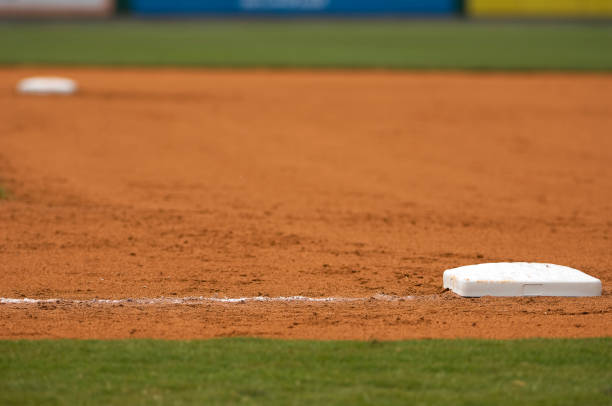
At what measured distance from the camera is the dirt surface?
182 inches

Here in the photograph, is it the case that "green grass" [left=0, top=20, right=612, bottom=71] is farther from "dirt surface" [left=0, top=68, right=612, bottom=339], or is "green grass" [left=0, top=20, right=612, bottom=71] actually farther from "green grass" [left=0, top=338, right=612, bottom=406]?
"green grass" [left=0, top=338, right=612, bottom=406]

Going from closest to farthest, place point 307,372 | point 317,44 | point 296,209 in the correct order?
point 307,372, point 296,209, point 317,44

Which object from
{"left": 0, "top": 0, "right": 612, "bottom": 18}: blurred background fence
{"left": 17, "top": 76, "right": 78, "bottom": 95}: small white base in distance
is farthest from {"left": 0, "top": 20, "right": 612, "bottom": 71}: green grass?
{"left": 17, "top": 76, "right": 78, "bottom": 95}: small white base in distance

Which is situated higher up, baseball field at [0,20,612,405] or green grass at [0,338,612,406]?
baseball field at [0,20,612,405]

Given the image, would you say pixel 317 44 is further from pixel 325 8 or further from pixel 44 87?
pixel 44 87

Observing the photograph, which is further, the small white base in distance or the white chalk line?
the small white base in distance

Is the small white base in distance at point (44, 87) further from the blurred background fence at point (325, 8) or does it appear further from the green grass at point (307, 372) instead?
the blurred background fence at point (325, 8)

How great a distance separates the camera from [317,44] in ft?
75.4

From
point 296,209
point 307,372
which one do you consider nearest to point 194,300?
point 307,372

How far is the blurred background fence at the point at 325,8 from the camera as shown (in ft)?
95.7

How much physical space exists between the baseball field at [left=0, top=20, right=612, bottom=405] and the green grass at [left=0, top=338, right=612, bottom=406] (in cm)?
1

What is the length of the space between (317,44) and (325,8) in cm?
763

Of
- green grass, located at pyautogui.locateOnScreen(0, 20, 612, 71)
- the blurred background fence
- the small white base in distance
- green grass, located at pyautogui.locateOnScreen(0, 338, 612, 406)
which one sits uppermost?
the blurred background fence

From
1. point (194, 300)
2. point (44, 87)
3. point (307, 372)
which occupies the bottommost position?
point (307, 372)
